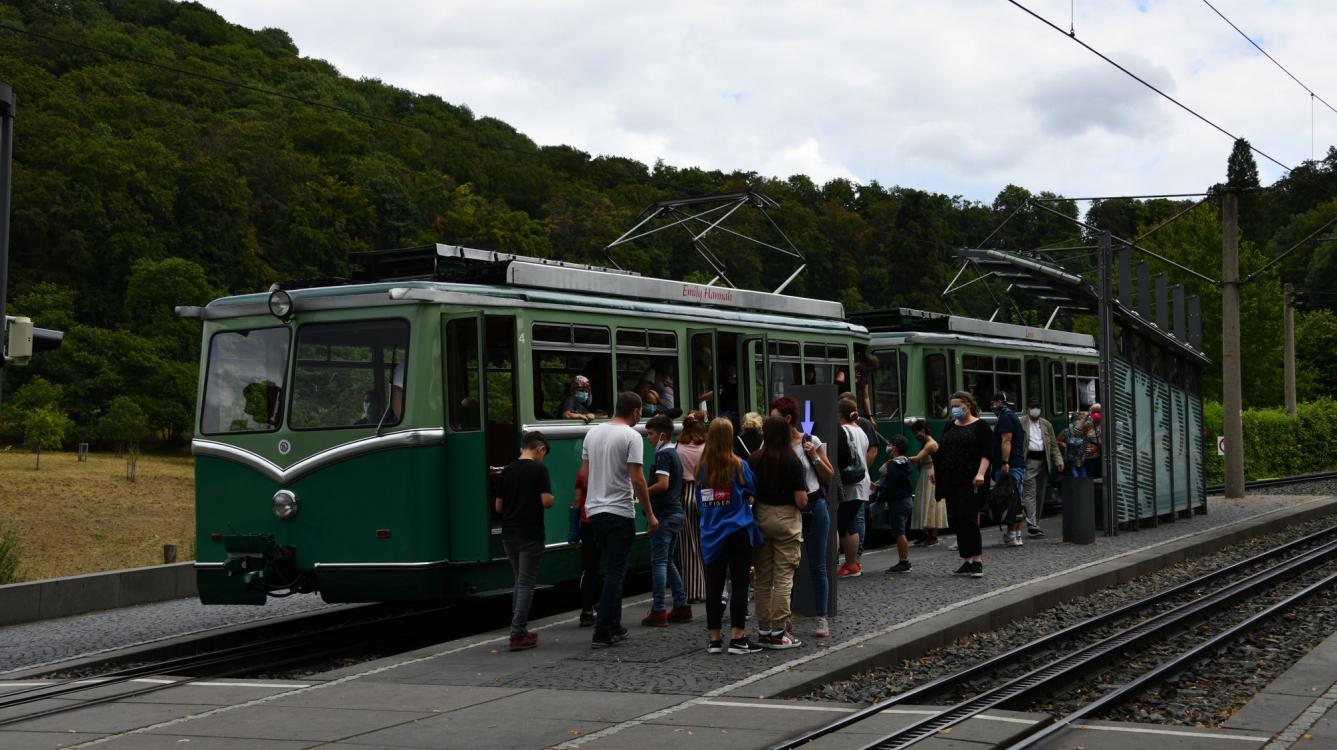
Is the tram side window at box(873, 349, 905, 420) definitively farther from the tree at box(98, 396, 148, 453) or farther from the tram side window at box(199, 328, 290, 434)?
the tree at box(98, 396, 148, 453)

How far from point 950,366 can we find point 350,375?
489 inches

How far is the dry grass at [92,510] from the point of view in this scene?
36.9m

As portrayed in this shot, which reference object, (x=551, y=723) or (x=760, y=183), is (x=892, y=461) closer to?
(x=551, y=723)

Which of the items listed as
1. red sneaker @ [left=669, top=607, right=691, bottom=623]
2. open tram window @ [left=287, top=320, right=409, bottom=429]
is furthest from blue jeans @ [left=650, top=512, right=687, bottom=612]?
open tram window @ [left=287, top=320, right=409, bottom=429]

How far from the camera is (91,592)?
15.0 metres

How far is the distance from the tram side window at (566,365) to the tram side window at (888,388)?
29.0 feet

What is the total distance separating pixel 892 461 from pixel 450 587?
6.37 metres

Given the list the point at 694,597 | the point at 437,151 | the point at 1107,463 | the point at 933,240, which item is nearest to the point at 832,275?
the point at 933,240

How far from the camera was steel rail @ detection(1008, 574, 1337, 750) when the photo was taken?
26.4 feet

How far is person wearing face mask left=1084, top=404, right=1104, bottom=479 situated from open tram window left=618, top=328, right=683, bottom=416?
810 cm

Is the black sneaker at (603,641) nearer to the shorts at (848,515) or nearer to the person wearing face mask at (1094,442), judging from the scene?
the shorts at (848,515)

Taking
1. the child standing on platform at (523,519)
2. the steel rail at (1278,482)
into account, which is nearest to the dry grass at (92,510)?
the child standing on platform at (523,519)

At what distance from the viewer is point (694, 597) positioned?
12578 millimetres

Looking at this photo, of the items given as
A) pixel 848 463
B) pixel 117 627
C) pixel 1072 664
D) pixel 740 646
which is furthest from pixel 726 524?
pixel 117 627
